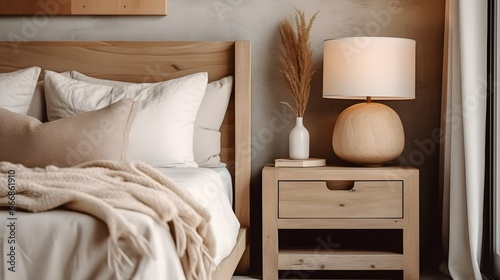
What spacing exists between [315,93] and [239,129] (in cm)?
44

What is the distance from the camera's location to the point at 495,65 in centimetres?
294

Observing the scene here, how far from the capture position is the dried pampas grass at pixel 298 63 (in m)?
3.20

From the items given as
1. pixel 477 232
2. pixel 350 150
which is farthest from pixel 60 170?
pixel 477 232

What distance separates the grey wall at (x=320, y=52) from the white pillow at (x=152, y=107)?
0.38 m

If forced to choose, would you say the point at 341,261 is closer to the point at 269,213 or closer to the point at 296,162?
the point at 269,213

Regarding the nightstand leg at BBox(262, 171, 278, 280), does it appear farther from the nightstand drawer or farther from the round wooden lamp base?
the round wooden lamp base

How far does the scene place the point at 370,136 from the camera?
3074mm

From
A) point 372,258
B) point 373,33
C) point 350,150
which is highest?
point 373,33

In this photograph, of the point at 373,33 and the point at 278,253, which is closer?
the point at 278,253

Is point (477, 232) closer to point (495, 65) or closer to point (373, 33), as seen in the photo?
point (495, 65)

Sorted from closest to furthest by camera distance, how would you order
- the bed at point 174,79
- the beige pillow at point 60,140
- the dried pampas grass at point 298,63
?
the beige pillow at point 60,140
the bed at point 174,79
the dried pampas grass at point 298,63

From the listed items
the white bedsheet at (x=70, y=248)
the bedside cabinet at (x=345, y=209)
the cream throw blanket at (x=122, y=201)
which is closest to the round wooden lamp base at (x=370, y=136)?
the bedside cabinet at (x=345, y=209)

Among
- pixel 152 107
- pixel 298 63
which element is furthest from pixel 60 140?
pixel 298 63

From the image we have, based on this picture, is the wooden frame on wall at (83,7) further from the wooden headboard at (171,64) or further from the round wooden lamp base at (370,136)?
the round wooden lamp base at (370,136)
